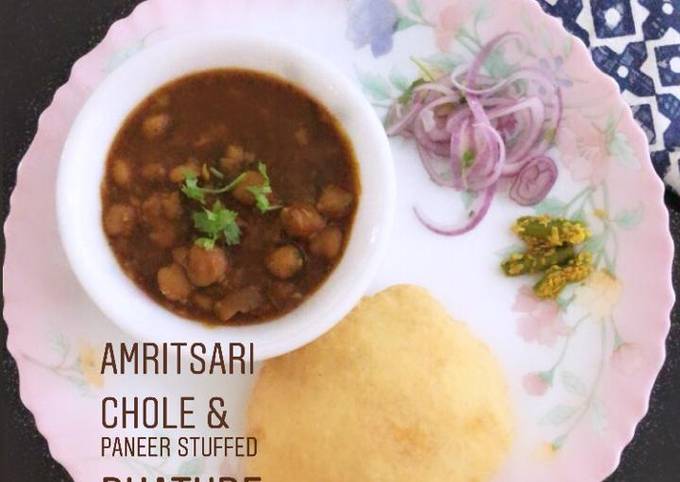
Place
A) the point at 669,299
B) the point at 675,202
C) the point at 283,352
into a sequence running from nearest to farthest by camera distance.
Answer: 1. the point at 283,352
2. the point at 669,299
3. the point at 675,202

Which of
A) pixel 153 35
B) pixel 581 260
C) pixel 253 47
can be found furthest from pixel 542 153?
A: pixel 153 35

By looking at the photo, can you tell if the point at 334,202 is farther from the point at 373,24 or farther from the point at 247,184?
the point at 373,24

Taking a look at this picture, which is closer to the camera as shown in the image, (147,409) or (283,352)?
(283,352)

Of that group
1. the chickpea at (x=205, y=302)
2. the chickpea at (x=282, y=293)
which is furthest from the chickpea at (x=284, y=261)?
the chickpea at (x=205, y=302)

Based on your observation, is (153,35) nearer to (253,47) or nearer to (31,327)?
(253,47)

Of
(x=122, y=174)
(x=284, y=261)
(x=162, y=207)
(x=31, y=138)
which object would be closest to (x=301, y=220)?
(x=284, y=261)

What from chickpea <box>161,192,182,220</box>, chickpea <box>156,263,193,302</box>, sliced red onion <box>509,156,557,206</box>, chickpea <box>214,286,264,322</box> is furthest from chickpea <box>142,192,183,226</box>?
sliced red onion <box>509,156,557,206</box>

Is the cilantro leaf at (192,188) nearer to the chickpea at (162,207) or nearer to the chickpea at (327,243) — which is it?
the chickpea at (162,207)
